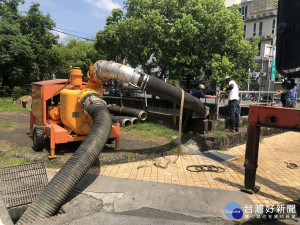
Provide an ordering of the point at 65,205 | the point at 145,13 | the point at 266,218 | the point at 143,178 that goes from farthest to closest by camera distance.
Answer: the point at 145,13
the point at 143,178
the point at 65,205
the point at 266,218

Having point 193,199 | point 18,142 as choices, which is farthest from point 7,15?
point 193,199

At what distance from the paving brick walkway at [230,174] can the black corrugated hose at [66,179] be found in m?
1.01

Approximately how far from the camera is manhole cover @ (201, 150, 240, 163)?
596 cm

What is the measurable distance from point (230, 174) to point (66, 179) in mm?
3180

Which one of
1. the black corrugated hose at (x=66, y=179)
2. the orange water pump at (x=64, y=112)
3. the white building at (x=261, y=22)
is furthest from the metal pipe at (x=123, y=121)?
the white building at (x=261, y=22)

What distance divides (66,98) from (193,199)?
3545mm

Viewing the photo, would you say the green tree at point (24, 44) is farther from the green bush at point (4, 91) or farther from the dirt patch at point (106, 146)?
the dirt patch at point (106, 146)

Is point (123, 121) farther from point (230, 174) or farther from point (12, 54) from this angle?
point (12, 54)

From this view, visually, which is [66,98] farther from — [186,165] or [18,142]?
[186,165]

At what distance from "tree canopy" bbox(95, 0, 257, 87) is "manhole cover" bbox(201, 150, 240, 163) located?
26.7 feet

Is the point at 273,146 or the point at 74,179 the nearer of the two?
the point at 74,179

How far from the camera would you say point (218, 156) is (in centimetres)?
621

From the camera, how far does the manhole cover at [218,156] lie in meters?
5.96

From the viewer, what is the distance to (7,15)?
23.1 m
